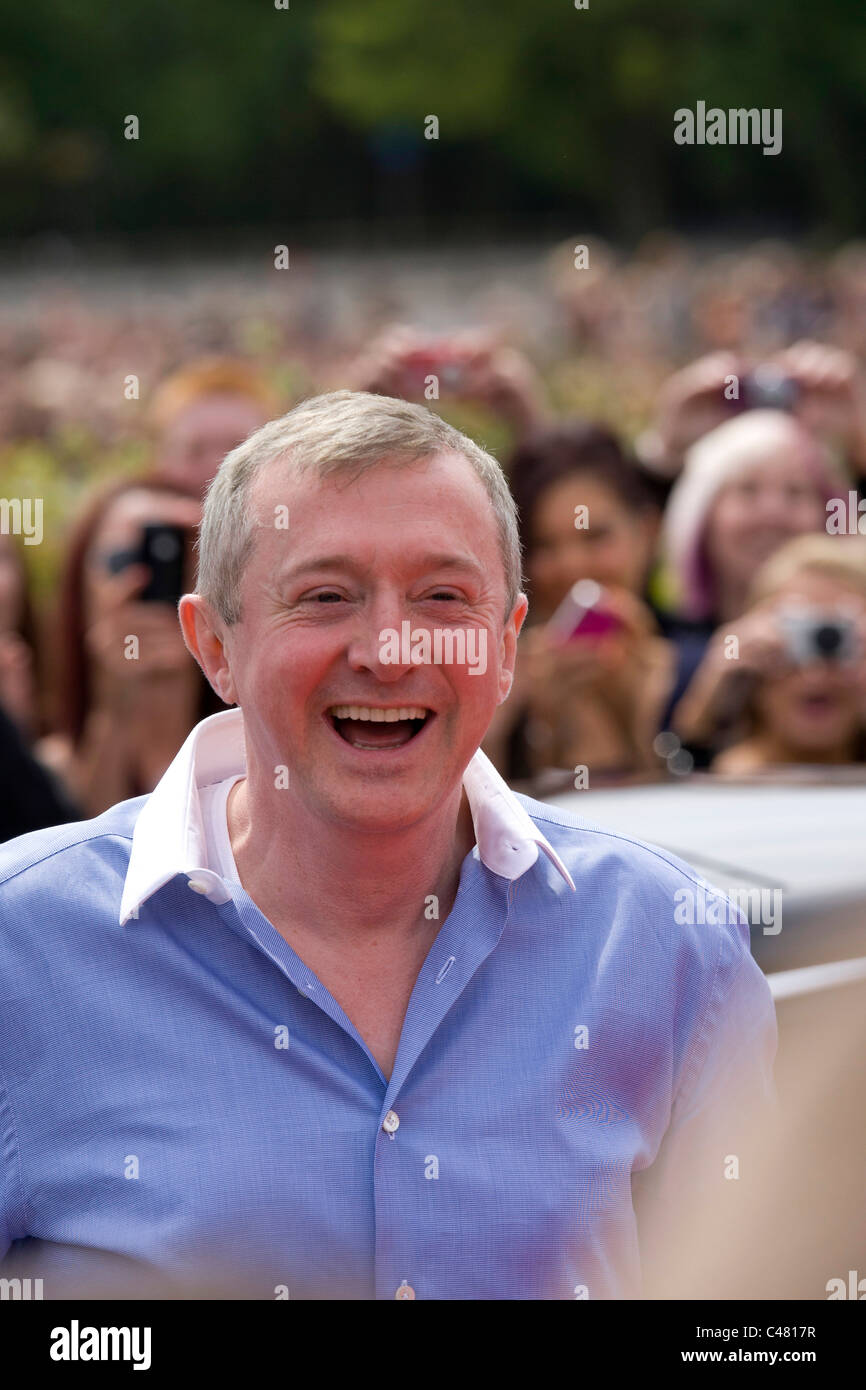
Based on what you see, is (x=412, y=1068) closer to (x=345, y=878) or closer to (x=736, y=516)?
(x=345, y=878)

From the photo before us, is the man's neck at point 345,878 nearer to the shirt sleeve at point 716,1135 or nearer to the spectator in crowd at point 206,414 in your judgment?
the shirt sleeve at point 716,1135

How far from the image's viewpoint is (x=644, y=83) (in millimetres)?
33844

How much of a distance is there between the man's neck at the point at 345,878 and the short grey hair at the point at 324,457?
0.73 feet

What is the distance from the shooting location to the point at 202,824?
6.19 feet

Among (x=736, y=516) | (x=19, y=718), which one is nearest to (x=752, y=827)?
(x=19, y=718)

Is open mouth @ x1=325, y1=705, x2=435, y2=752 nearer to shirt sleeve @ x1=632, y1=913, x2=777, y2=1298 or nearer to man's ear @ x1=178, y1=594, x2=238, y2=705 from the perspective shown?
man's ear @ x1=178, y1=594, x2=238, y2=705

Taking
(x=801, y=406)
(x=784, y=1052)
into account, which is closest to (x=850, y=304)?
(x=801, y=406)

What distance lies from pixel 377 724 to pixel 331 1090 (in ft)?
1.16

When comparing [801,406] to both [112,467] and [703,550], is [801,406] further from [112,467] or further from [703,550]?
[112,467]

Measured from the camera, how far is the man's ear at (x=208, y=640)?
186 cm

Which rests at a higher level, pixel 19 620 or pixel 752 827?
pixel 19 620

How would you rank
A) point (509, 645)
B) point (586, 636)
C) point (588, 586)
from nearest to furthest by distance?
1. point (509, 645)
2. point (586, 636)
3. point (588, 586)
